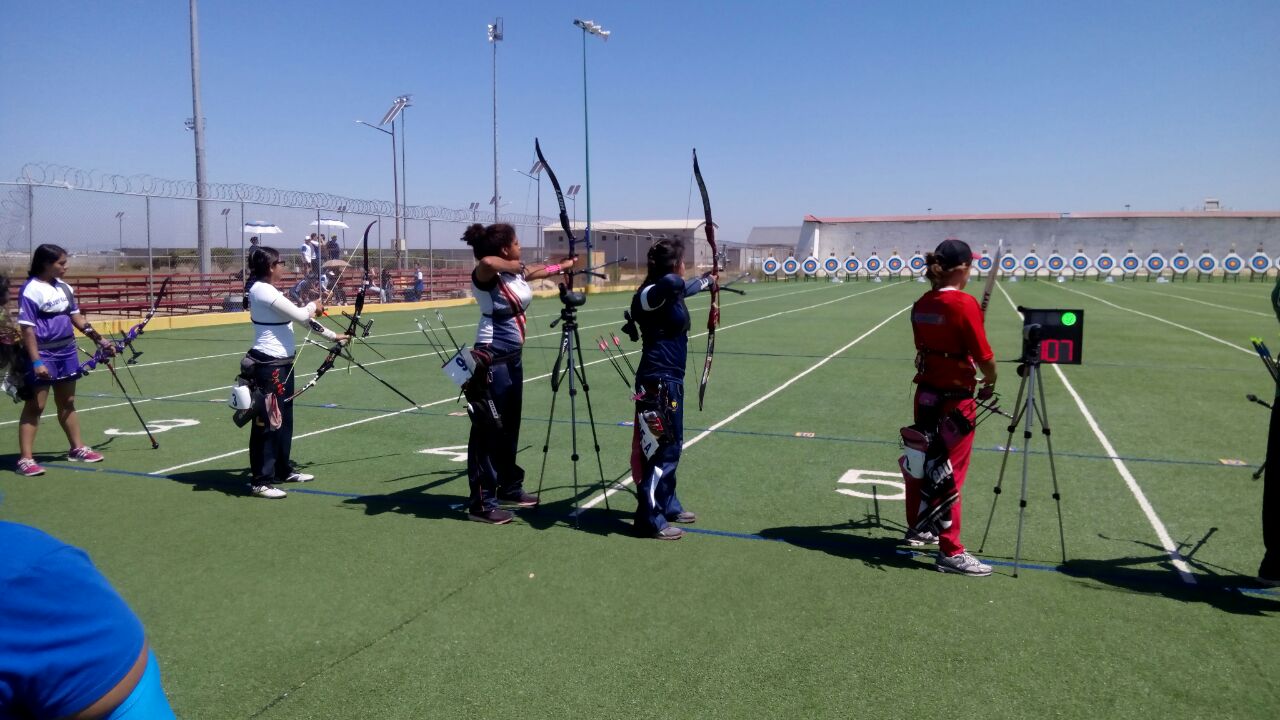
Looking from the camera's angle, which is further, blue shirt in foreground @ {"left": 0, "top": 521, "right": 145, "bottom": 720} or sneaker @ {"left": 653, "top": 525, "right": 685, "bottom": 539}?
sneaker @ {"left": 653, "top": 525, "right": 685, "bottom": 539}

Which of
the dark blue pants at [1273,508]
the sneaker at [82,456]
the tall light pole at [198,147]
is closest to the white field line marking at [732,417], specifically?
the dark blue pants at [1273,508]

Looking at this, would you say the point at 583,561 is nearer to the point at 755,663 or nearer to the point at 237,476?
the point at 755,663

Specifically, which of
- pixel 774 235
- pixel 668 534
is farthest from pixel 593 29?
pixel 774 235

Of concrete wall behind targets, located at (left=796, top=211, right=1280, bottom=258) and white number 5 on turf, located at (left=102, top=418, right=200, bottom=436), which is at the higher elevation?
concrete wall behind targets, located at (left=796, top=211, right=1280, bottom=258)

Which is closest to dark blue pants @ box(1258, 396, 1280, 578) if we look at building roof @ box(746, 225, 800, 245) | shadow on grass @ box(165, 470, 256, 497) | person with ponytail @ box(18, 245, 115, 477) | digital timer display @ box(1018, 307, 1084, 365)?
digital timer display @ box(1018, 307, 1084, 365)

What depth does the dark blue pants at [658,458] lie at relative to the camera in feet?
→ 18.4

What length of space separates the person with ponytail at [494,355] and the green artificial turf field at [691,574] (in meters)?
0.34

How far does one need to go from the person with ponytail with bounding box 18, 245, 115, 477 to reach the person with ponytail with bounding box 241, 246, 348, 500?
1591mm

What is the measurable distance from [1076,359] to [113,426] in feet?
29.6

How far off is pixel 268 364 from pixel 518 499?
213cm

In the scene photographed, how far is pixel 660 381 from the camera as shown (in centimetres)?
564

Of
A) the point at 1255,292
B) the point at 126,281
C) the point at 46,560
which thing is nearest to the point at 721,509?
the point at 46,560

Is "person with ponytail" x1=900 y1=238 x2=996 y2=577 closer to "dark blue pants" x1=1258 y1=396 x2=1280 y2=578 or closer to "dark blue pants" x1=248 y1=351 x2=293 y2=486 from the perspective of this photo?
"dark blue pants" x1=1258 y1=396 x2=1280 y2=578

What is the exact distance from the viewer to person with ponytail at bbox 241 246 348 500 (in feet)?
21.4
